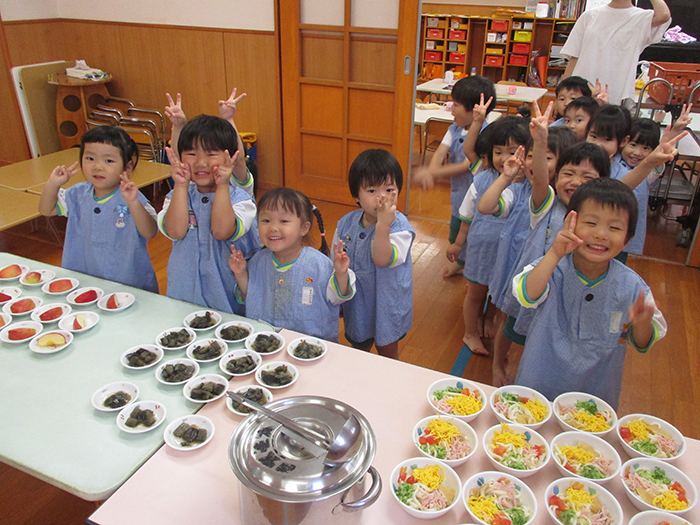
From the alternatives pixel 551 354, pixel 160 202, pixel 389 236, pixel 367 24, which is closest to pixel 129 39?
pixel 160 202

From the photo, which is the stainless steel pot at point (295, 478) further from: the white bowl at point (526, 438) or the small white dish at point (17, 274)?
the small white dish at point (17, 274)

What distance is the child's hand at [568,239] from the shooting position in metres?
1.29

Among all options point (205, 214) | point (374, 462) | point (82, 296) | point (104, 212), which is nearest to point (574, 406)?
Result: point (374, 462)

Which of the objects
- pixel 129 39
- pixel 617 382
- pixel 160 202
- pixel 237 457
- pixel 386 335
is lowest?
pixel 160 202

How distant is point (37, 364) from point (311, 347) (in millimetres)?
729

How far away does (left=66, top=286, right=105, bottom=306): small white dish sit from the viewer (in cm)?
165

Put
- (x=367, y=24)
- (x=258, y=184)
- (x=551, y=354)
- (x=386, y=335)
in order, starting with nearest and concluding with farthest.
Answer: (x=551, y=354) < (x=386, y=335) < (x=367, y=24) < (x=258, y=184)

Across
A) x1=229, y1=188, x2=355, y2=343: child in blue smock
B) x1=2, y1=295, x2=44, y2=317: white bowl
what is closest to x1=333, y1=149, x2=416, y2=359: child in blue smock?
x1=229, y1=188, x2=355, y2=343: child in blue smock

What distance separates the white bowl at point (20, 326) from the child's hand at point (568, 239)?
1462mm

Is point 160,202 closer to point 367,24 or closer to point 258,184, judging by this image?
point 258,184

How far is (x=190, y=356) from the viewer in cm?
142

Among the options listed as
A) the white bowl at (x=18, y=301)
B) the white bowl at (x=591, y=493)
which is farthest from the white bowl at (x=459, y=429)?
the white bowl at (x=18, y=301)

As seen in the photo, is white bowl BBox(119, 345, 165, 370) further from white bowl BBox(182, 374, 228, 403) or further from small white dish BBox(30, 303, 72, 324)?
small white dish BBox(30, 303, 72, 324)

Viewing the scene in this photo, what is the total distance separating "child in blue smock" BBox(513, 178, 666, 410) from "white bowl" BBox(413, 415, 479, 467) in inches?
16.4
